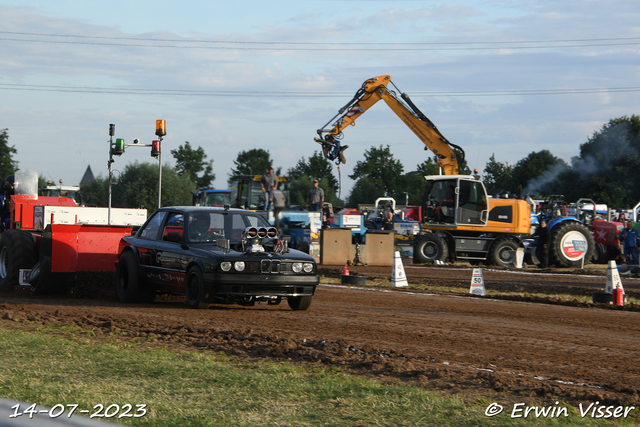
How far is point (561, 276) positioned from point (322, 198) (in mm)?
7968

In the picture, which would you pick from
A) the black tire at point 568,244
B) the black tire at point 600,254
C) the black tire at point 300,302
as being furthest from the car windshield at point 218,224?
the black tire at point 600,254

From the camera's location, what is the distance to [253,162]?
18.5m

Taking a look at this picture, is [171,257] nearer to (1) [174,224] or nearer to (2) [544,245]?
(1) [174,224]

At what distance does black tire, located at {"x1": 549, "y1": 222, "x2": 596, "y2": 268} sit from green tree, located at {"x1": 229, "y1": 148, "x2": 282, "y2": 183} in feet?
35.1

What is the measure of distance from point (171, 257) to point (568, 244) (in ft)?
54.9

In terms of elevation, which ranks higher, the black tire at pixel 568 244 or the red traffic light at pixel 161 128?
the red traffic light at pixel 161 128

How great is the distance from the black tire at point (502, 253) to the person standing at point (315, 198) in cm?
587

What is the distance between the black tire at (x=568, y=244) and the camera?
23.7 metres

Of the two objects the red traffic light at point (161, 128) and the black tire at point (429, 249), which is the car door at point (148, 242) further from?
the black tire at point (429, 249)

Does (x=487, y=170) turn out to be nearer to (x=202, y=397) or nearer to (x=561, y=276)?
(x=561, y=276)

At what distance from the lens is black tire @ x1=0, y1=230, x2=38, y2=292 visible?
12.8 metres

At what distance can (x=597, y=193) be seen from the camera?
2596 inches

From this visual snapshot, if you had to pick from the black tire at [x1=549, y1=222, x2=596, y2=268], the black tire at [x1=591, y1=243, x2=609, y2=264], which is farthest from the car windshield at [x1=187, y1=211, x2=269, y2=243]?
the black tire at [x1=591, y1=243, x2=609, y2=264]

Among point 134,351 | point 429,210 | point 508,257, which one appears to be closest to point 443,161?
point 429,210
